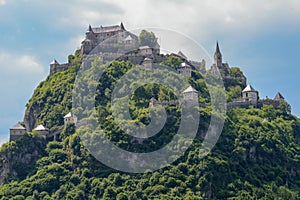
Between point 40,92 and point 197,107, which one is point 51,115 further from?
point 197,107

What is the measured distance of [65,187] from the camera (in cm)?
11462

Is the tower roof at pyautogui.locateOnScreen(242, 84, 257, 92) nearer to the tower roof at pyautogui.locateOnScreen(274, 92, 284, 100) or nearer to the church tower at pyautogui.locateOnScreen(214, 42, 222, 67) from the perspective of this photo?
the tower roof at pyautogui.locateOnScreen(274, 92, 284, 100)

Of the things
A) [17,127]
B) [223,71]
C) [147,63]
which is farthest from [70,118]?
[223,71]

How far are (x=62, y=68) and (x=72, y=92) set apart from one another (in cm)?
1157

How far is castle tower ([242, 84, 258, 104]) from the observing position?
5317 inches

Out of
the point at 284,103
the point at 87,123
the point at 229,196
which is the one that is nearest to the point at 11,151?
the point at 87,123

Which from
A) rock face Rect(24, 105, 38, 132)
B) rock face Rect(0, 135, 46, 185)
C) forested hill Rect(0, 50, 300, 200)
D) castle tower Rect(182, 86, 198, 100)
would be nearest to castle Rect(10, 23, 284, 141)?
forested hill Rect(0, 50, 300, 200)

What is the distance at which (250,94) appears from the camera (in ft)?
445

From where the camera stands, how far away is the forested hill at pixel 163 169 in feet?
366

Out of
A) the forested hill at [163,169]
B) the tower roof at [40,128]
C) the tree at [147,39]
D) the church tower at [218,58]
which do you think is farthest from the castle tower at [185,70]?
the tower roof at [40,128]

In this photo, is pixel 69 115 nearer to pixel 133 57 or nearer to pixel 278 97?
pixel 133 57

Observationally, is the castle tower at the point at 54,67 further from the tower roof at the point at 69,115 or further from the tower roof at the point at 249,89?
the tower roof at the point at 249,89

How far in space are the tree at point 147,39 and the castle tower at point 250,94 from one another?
Result: 638 inches

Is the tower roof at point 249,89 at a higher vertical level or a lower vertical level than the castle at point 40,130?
higher
